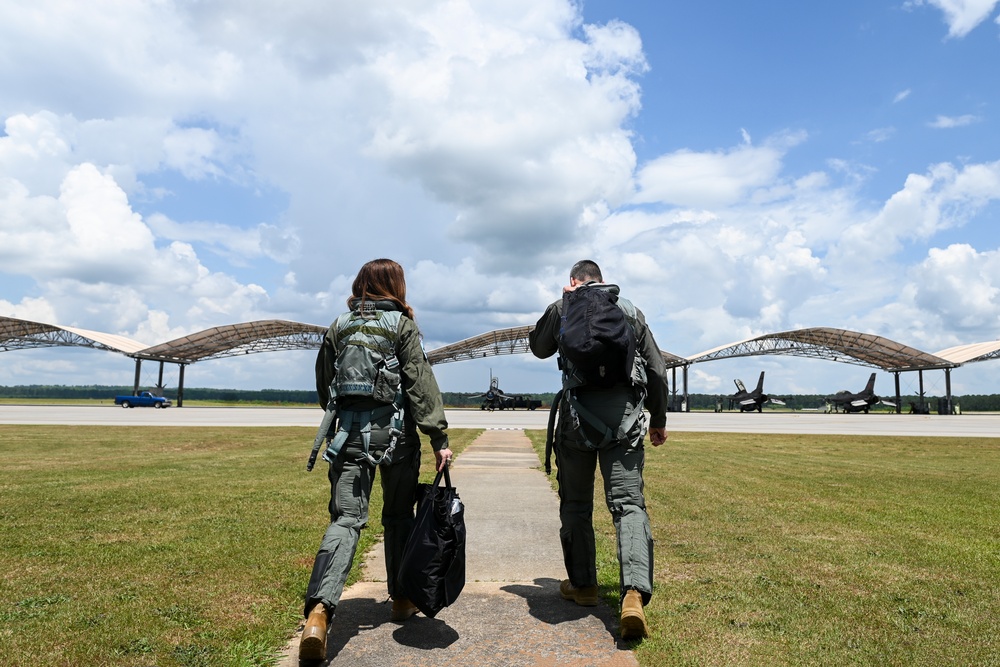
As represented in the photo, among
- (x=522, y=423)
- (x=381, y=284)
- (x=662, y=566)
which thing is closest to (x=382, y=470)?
(x=381, y=284)

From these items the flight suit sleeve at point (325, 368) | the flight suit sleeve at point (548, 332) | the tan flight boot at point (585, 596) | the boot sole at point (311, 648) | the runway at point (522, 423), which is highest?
the flight suit sleeve at point (548, 332)

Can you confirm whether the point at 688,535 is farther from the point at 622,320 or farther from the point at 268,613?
the point at 268,613

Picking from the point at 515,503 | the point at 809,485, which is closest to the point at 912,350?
the point at 809,485

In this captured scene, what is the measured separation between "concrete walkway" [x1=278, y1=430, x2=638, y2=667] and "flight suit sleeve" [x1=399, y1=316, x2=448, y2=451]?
0.98 meters

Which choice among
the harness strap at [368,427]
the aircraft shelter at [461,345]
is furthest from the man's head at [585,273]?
the aircraft shelter at [461,345]

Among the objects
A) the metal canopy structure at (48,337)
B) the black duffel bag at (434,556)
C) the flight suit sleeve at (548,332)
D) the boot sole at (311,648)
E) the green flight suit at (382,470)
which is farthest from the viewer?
the metal canopy structure at (48,337)

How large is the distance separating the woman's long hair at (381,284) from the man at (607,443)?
0.86 metres

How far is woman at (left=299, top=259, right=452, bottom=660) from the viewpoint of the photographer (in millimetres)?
3355

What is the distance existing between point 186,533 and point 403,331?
12.0 ft

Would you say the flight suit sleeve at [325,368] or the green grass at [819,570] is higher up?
the flight suit sleeve at [325,368]

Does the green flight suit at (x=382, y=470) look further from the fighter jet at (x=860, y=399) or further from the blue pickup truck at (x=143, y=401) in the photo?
the fighter jet at (x=860, y=399)

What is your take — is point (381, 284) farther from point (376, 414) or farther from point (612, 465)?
point (612, 465)

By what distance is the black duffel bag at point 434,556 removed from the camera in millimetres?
3299

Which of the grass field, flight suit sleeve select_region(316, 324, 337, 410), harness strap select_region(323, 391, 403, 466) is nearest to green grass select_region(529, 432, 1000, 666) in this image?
the grass field
